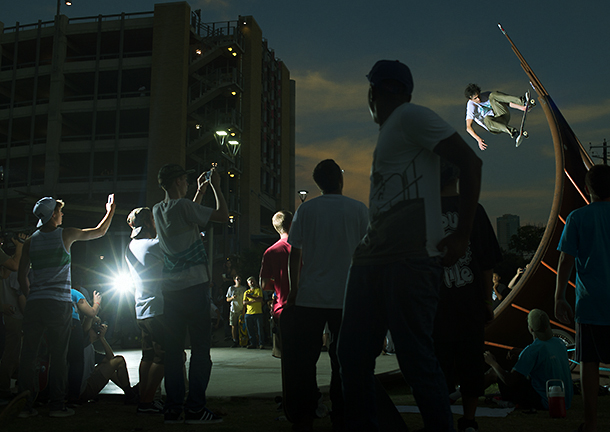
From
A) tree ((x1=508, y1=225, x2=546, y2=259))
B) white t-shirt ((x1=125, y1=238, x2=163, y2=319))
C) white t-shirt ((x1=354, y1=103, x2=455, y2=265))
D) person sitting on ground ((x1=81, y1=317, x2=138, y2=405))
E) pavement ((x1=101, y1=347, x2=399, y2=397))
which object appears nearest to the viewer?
white t-shirt ((x1=354, y1=103, x2=455, y2=265))

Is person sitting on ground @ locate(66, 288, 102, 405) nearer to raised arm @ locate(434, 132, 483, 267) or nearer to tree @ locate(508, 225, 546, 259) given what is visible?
raised arm @ locate(434, 132, 483, 267)

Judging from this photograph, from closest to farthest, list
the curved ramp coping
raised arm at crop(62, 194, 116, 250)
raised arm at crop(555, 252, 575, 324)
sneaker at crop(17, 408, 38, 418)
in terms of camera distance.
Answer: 1. raised arm at crop(555, 252, 575, 324)
2. sneaker at crop(17, 408, 38, 418)
3. raised arm at crop(62, 194, 116, 250)
4. the curved ramp coping

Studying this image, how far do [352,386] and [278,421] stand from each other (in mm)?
1929

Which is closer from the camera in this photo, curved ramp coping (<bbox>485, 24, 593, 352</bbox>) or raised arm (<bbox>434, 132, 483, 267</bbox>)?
raised arm (<bbox>434, 132, 483, 267</bbox>)

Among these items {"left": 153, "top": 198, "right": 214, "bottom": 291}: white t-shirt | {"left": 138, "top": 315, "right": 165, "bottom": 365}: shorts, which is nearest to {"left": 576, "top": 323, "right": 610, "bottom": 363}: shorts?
{"left": 153, "top": 198, "right": 214, "bottom": 291}: white t-shirt

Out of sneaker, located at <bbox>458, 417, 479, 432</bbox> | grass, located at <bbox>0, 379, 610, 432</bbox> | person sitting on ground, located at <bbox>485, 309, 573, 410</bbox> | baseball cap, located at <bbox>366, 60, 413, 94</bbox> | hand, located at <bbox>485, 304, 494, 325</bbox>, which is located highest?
baseball cap, located at <bbox>366, 60, 413, 94</bbox>

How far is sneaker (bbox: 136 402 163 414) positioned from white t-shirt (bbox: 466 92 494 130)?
569 cm

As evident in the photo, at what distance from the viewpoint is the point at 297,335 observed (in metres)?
3.59

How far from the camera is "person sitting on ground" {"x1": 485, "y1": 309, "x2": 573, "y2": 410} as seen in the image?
4402mm

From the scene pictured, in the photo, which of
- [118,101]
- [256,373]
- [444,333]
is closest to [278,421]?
[444,333]

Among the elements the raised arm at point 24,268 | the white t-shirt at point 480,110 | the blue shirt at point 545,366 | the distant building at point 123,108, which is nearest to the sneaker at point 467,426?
the blue shirt at point 545,366

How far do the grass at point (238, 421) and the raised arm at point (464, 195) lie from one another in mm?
1947

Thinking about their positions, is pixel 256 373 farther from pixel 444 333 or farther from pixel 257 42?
pixel 257 42

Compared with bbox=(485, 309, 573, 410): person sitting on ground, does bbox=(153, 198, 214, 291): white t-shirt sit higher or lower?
higher
